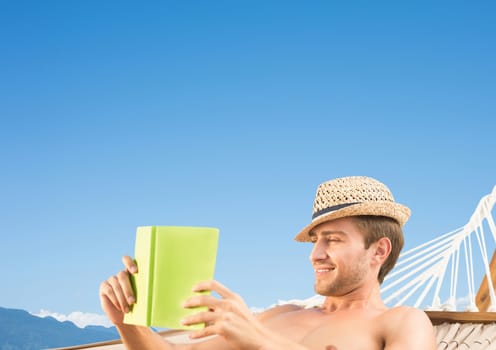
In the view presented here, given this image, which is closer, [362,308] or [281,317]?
[362,308]

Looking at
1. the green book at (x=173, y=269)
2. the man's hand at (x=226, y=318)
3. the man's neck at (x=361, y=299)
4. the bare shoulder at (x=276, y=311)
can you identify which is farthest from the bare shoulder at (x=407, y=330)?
the green book at (x=173, y=269)

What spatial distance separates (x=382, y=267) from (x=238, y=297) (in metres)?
0.85

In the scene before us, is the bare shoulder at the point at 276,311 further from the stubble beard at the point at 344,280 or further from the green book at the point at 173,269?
the green book at the point at 173,269

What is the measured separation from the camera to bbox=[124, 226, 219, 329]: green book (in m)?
1.28

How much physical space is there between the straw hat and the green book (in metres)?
0.70

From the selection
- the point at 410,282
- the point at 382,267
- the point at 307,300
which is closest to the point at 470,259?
the point at 410,282

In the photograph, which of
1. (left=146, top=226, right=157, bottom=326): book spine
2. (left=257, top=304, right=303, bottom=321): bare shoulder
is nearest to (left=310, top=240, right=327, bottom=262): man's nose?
(left=257, top=304, right=303, bottom=321): bare shoulder

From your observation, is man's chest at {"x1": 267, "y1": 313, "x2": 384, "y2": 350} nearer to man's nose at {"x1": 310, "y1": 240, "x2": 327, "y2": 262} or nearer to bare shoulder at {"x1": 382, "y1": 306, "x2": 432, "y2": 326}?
bare shoulder at {"x1": 382, "y1": 306, "x2": 432, "y2": 326}

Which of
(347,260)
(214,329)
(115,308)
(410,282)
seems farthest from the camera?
(410,282)

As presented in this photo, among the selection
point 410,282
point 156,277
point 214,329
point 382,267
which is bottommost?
point 214,329

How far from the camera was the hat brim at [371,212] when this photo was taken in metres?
1.95

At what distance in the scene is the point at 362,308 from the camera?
200 centimetres

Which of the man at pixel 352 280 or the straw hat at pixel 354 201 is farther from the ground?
the straw hat at pixel 354 201

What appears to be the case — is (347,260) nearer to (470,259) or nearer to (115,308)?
(115,308)
